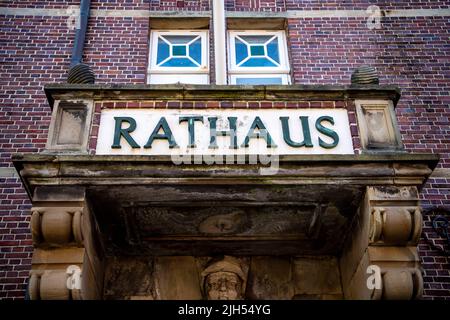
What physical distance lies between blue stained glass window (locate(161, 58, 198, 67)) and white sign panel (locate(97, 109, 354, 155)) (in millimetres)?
2729

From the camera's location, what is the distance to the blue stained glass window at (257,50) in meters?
9.27

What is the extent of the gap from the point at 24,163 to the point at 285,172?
2.58 m

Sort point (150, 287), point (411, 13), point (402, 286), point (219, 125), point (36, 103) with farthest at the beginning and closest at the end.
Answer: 1. point (411, 13)
2. point (36, 103)
3. point (150, 287)
4. point (219, 125)
5. point (402, 286)

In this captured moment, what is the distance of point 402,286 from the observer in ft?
18.4

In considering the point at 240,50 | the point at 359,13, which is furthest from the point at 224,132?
the point at 359,13

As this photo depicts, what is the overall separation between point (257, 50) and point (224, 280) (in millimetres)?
4062

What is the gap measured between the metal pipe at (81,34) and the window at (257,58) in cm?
223

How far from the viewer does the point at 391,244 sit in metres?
5.82

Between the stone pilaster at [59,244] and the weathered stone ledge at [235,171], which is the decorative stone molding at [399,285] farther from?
the stone pilaster at [59,244]

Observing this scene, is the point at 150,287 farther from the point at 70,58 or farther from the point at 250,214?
the point at 70,58

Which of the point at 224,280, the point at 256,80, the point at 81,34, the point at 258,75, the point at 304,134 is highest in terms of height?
the point at 81,34

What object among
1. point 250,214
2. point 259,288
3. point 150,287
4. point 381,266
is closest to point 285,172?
point 250,214

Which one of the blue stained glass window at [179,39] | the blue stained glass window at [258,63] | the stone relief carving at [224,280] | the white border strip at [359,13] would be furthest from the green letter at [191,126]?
the white border strip at [359,13]

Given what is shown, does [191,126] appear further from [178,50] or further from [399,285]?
[178,50]
